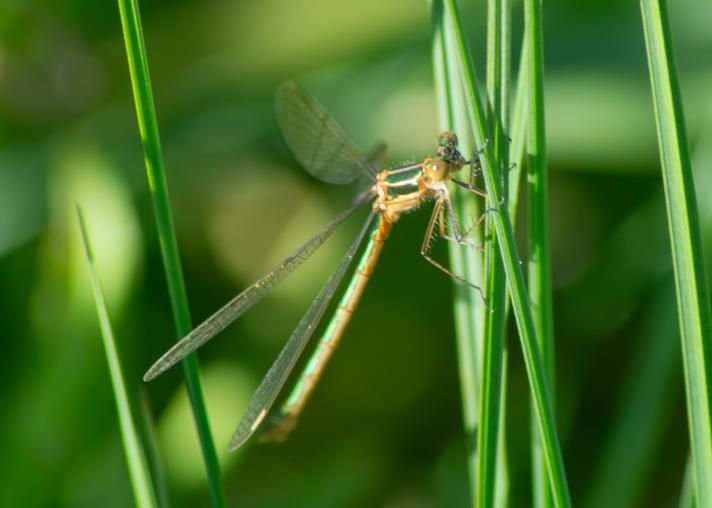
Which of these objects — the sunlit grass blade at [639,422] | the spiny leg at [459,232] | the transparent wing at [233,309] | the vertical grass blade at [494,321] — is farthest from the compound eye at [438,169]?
the sunlit grass blade at [639,422]

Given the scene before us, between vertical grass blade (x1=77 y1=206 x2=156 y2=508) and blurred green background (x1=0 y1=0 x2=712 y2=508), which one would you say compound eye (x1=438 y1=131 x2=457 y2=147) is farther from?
blurred green background (x1=0 y1=0 x2=712 y2=508)

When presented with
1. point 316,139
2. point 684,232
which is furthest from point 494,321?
point 316,139

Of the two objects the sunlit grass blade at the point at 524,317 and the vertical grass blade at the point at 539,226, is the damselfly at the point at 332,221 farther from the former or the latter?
the sunlit grass blade at the point at 524,317

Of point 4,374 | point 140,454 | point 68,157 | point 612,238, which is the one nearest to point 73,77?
point 68,157

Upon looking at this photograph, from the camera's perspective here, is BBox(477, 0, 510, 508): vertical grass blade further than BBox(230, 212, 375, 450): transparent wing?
No

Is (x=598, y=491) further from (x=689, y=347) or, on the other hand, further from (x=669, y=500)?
(x=689, y=347)

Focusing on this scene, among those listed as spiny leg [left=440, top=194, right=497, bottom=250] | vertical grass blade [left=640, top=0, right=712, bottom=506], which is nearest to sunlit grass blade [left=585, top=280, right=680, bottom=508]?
spiny leg [left=440, top=194, right=497, bottom=250]
